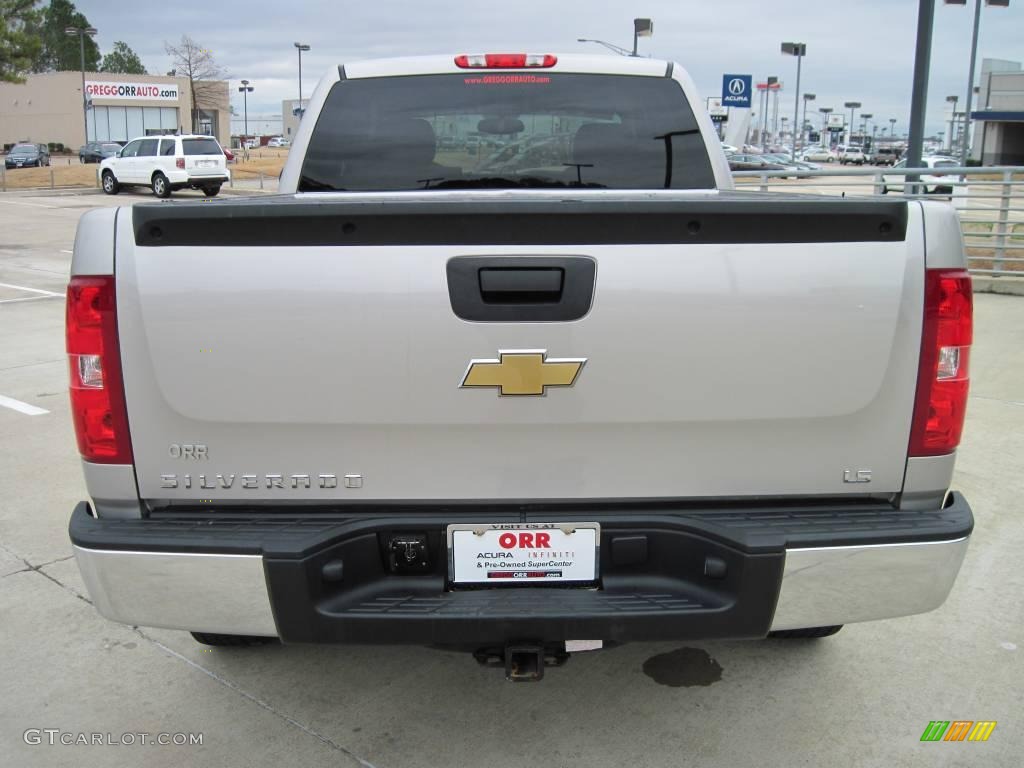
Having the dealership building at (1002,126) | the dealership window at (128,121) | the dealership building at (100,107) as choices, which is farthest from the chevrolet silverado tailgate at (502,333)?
the dealership window at (128,121)

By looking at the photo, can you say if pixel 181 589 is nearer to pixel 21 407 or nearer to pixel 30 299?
pixel 21 407

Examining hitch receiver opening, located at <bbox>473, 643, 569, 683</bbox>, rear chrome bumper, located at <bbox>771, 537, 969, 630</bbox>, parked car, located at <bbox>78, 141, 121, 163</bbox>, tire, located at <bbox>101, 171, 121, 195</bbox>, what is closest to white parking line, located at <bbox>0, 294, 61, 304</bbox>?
hitch receiver opening, located at <bbox>473, 643, 569, 683</bbox>

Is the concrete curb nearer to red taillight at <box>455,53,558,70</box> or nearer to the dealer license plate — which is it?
red taillight at <box>455,53,558,70</box>

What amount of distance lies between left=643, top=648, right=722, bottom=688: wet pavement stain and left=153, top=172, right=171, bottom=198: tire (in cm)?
3015

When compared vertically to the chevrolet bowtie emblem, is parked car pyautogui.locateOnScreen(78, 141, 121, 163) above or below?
above

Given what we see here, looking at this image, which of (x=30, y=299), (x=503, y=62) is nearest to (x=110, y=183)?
(x=30, y=299)

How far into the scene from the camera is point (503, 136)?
13.1 ft

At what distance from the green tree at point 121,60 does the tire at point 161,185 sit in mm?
105213

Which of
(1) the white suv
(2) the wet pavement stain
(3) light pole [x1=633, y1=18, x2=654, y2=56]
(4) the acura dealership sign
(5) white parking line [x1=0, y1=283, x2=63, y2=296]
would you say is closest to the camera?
(2) the wet pavement stain

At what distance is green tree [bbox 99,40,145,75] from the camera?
124 metres

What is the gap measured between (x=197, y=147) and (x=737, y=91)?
18.7 m

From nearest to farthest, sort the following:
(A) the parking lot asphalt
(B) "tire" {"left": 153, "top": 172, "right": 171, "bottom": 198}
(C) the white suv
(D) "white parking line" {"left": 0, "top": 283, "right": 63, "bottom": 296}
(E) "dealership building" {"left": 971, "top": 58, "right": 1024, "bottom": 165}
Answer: (A) the parking lot asphalt < (D) "white parking line" {"left": 0, "top": 283, "right": 63, "bottom": 296} < (C) the white suv < (B) "tire" {"left": 153, "top": 172, "right": 171, "bottom": 198} < (E) "dealership building" {"left": 971, "top": 58, "right": 1024, "bottom": 165}

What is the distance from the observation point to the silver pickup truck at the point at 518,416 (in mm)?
2355

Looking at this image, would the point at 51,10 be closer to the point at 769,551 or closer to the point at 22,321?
the point at 22,321
